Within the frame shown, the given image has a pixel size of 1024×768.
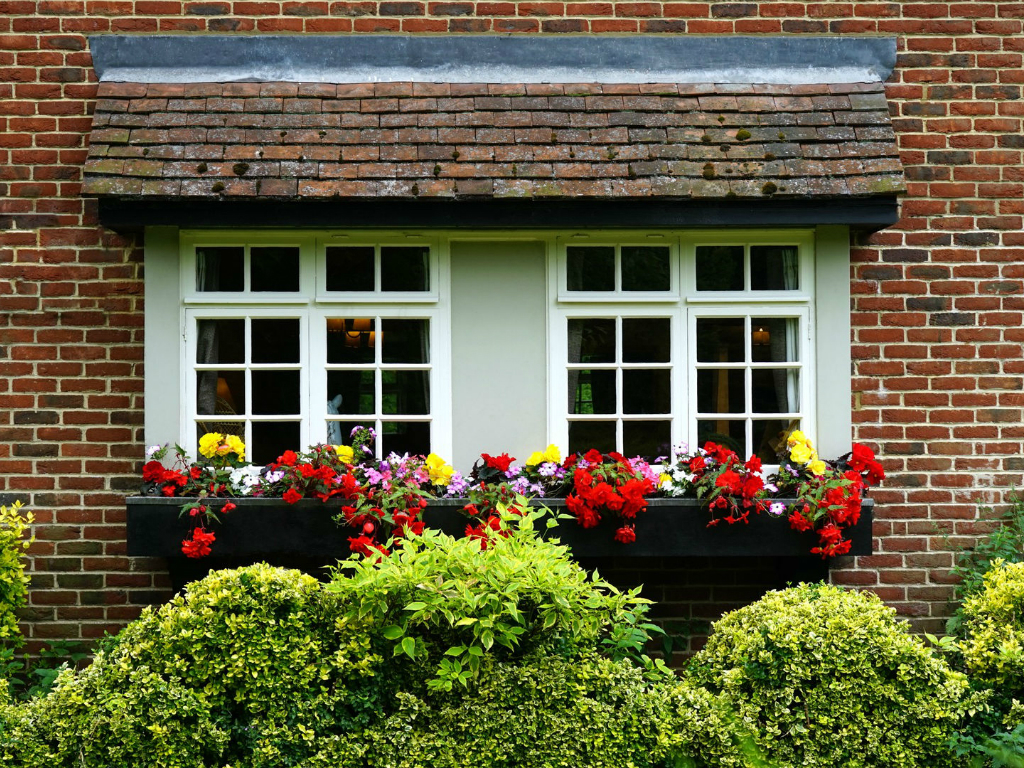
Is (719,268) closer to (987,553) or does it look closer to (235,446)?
(987,553)

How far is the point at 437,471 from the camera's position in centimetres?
470

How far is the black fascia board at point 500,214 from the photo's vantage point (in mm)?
4699

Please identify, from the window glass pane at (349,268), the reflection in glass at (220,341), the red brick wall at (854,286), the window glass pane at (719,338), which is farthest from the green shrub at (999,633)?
the reflection in glass at (220,341)

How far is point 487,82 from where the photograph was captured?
5.11m

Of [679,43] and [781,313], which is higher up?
[679,43]

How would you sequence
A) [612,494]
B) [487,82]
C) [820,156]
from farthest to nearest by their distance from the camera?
[487,82] < [820,156] < [612,494]

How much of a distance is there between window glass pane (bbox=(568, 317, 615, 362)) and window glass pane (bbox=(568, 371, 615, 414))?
0.30ft

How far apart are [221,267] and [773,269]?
3.10 meters

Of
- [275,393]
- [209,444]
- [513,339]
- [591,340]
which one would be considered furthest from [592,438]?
[209,444]

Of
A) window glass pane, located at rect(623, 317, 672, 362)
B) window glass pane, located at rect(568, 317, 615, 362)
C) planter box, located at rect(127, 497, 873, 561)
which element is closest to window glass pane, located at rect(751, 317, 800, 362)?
window glass pane, located at rect(623, 317, 672, 362)

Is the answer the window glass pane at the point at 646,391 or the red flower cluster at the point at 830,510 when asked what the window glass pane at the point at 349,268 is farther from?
the red flower cluster at the point at 830,510

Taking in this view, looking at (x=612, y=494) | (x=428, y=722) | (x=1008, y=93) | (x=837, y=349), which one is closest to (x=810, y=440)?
(x=837, y=349)

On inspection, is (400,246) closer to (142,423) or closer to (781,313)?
(142,423)

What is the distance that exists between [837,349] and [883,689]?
204 centimetres
